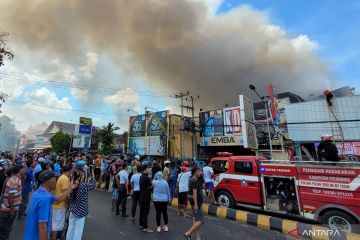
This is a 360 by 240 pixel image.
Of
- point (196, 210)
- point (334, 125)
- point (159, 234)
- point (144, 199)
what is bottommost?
point (159, 234)

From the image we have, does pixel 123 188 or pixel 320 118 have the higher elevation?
pixel 320 118

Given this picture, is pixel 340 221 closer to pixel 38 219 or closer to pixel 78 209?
pixel 78 209

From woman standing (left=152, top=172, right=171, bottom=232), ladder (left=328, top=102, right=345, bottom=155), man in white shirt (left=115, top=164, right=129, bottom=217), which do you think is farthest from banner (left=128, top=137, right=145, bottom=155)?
woman standing (left=152, top=172, right=171, bottom=232)

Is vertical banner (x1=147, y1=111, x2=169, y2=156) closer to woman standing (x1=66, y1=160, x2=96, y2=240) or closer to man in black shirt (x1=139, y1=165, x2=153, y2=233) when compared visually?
man in black shirt (x1=139, y1=165, x2=153, y2=233)

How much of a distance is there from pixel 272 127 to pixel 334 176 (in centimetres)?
1775

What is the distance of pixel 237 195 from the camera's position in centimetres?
987

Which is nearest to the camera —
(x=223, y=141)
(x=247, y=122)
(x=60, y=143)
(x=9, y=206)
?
(x=9, y=206)

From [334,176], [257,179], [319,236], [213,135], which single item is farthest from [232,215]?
[213,135]

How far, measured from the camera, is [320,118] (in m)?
21.4

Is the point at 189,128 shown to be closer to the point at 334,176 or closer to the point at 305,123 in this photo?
the point at 305,123

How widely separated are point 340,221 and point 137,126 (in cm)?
2965

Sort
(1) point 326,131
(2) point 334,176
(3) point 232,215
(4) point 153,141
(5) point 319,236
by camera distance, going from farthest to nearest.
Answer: (4) point 153,141, (1) point 326,131, (3) point 232,215, (2) point 334,176, (5) point 319,236

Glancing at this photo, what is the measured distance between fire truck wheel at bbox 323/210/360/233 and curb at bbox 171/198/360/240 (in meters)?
0.53

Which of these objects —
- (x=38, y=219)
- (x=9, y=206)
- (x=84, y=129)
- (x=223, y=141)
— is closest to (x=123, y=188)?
(x=9, y=206)
